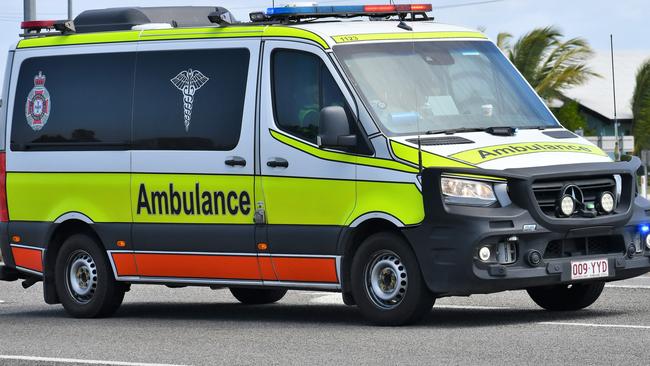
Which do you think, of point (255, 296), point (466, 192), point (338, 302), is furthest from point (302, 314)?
point (466, 192)

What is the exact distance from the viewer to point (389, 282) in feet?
42.4

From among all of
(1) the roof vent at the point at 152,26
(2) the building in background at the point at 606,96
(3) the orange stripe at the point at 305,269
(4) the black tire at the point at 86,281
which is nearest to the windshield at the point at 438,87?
(3) the orange stripe at the point at 305,269

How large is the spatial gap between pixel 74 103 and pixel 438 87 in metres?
3.72

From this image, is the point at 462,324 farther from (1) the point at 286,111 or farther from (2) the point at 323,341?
(1) the point at 286,111

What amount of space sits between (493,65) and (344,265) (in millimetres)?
2197

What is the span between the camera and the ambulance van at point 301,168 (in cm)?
1259

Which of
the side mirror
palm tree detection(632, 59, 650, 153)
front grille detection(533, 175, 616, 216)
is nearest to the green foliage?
palm tree detection(632, 59, 650, 153)

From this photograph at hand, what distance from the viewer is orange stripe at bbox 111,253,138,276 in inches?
585

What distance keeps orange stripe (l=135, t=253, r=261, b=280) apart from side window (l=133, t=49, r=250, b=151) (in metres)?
0.92

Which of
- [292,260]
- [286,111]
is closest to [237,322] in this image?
[292,260]

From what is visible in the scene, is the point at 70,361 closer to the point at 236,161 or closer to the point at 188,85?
the point at 236,161

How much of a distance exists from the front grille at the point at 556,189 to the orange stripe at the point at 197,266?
8.34ft

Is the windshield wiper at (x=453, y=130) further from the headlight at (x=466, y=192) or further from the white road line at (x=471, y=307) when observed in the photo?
the white road line at (x=471, y=307)

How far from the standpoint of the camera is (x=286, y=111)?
44.9ft
